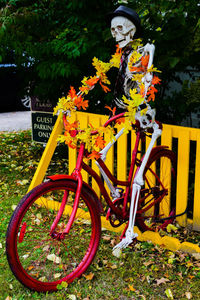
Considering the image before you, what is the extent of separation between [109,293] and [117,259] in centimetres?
46

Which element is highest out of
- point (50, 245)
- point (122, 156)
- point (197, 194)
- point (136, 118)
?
point (136, 118)

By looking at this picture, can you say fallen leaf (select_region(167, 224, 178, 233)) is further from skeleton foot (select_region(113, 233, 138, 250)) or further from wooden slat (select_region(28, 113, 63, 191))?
wooden slat (select_region(28, 113, 63, 191))

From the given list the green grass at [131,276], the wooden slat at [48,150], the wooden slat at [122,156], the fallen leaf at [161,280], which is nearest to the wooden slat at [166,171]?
the green grass at [131,276]

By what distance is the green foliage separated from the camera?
152 inches

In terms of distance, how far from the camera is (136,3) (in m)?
3.81

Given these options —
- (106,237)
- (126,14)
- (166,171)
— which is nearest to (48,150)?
(106,237)

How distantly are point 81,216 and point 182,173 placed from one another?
1080 mm

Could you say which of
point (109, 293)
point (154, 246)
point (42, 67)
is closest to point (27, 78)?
point (42, 67)

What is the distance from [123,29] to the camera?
305cm

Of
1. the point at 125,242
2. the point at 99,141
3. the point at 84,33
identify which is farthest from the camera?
the point at 84,33

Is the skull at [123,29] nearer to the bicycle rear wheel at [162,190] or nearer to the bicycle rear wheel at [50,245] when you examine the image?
the bicycle rear wheel at [162,190]

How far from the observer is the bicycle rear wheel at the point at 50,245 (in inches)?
103

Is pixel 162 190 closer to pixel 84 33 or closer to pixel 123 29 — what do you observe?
pixel 123 29

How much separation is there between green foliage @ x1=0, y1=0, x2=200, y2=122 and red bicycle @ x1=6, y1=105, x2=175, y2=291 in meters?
1.06
